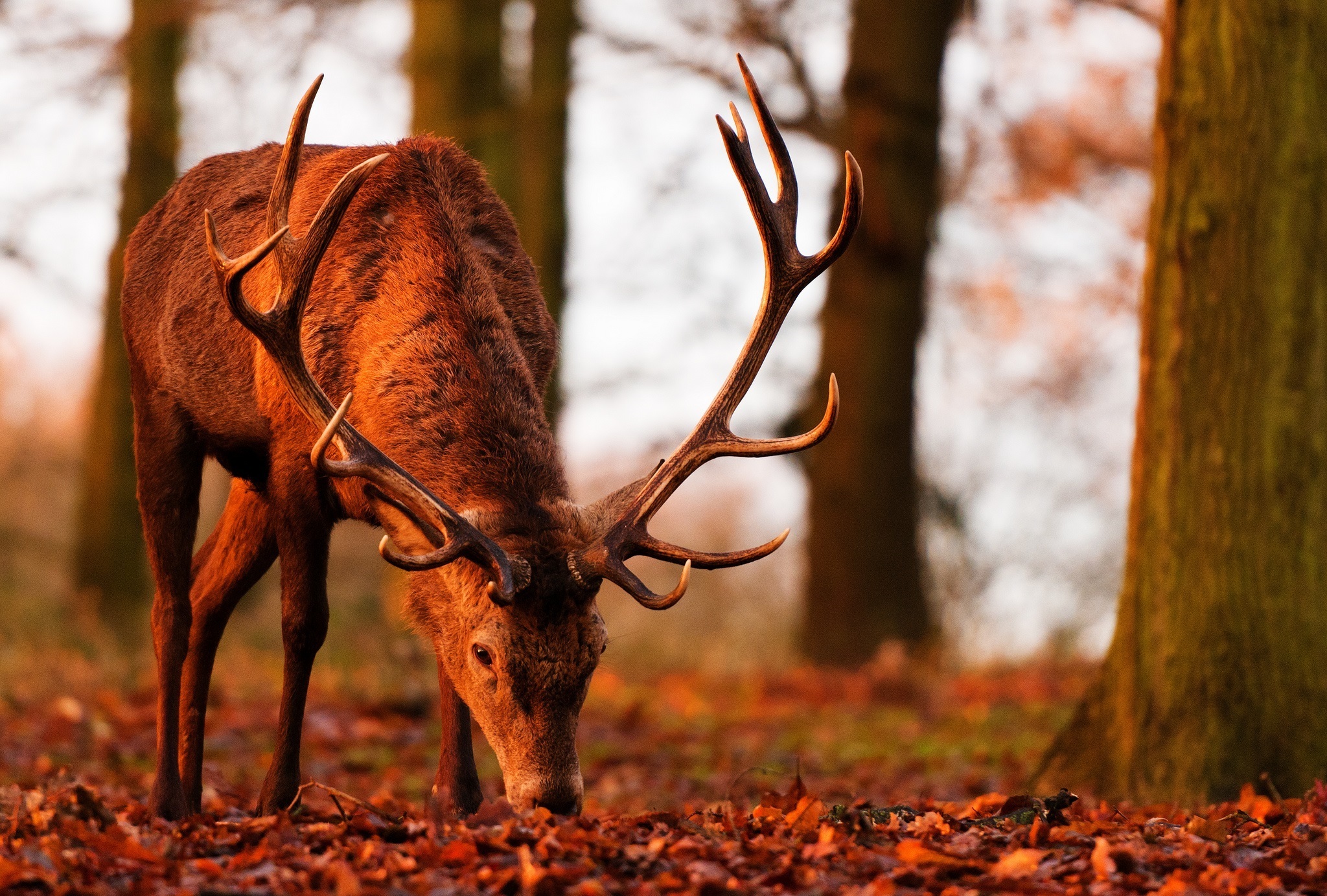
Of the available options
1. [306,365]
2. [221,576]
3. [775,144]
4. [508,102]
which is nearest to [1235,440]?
[775,144]

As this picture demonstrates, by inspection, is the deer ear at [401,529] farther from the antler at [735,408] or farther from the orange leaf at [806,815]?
the orange leaf at [806,815]

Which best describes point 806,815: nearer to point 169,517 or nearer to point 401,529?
point 401,529

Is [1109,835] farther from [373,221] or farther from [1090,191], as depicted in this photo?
[1090,191]

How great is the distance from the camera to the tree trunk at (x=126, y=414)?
13414 millimetres

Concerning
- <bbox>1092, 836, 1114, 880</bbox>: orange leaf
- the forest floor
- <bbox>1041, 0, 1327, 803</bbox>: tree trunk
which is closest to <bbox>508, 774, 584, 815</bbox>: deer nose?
the forest floor

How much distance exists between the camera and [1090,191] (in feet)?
51.4

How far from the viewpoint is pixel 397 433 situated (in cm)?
511

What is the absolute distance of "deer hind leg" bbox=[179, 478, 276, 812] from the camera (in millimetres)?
5879

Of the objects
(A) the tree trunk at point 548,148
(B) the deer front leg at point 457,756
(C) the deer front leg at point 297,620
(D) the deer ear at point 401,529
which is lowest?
(B) the deer front leg at point 457,756

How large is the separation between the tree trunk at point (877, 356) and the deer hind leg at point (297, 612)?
7931 mm

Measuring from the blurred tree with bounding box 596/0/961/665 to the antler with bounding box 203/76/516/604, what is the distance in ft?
26.8

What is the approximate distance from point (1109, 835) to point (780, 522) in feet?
50.5

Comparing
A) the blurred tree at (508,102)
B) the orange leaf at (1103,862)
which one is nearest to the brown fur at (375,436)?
the orange leaf at (1103,862)

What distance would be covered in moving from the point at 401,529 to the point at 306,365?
69 cm
